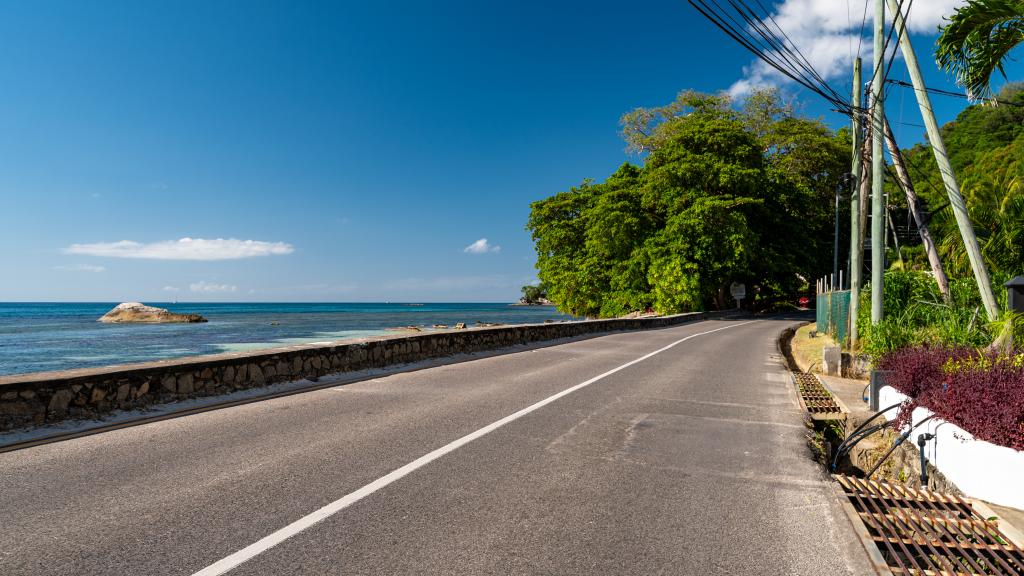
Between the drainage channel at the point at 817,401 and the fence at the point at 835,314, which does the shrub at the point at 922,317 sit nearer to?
the fence at the point at 835,314

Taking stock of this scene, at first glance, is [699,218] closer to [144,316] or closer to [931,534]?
[931,534]

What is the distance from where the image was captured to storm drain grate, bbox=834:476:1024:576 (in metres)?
3.42

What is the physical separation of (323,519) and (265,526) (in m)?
0.37

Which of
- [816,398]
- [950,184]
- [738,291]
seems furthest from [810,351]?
[738,291]

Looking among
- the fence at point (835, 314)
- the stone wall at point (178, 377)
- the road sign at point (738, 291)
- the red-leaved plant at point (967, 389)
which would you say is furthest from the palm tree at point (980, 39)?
the road sign at point (738, 291)

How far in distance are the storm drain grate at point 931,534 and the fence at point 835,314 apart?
40.6 feet

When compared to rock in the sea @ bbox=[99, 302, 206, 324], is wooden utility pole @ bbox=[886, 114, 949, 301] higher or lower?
higher

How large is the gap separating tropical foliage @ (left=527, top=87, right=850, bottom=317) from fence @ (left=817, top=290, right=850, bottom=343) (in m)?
15.9

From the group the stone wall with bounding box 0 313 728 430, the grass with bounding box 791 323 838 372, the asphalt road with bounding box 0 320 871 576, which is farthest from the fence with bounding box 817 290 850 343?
the stone wall with bounding box 0 313 728 430

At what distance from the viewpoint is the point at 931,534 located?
12.7 ft

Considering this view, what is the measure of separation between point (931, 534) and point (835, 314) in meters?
16.9

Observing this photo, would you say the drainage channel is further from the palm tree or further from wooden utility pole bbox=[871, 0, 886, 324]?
the palm tree

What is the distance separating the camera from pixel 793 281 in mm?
49219

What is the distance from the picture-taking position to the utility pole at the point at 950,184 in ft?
31.8
